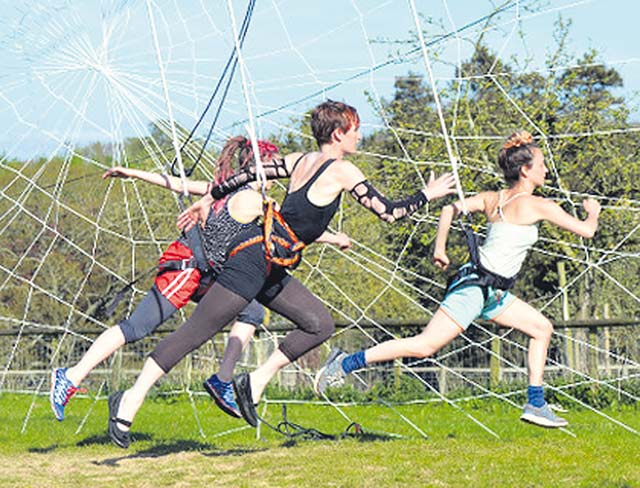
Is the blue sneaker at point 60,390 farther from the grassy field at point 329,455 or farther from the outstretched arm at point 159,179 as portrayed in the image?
the outstretched arm at point 159,179

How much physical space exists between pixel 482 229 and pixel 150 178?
19.0 feet

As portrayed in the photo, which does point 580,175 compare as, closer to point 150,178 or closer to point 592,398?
point 592,398

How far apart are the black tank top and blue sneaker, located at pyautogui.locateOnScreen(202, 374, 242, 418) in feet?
3.30

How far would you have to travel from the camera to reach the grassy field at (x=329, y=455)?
19.2ft

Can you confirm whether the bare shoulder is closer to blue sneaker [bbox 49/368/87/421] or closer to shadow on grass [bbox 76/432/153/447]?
blue sneaker [bbox 49/368/87/421]

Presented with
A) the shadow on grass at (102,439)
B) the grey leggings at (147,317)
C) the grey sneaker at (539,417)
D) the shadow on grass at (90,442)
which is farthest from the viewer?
the shadow on grass at (102,439)

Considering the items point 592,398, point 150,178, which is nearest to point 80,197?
point 592,398

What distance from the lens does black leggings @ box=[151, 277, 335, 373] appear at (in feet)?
17.9

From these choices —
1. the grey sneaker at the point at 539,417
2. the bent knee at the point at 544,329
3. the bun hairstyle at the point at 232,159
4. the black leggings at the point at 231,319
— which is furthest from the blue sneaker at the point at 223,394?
the bent knee at the point at 544,329

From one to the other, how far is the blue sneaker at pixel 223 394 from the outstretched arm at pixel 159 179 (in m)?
1.10

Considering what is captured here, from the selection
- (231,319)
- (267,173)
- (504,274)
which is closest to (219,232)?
(267,173)

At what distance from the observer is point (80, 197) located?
66.6ft

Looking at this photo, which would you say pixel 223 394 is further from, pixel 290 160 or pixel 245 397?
pixel 290 160

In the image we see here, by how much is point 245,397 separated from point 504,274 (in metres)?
1.56
